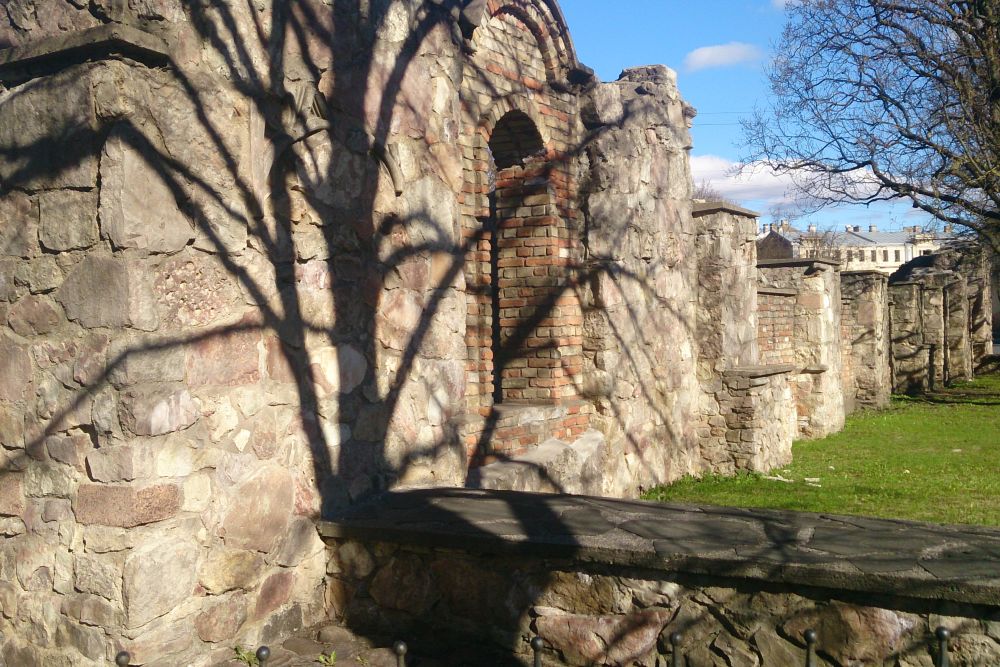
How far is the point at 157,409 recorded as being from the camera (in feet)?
9.64

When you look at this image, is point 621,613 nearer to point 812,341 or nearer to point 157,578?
point 157,578

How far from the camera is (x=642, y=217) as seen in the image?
7.20 m

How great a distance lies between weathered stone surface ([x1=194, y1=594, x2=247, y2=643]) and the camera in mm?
3088

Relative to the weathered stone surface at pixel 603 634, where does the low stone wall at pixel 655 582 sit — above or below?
above

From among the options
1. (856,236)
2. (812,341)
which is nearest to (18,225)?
(812,341)

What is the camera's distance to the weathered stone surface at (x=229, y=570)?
3119 mm

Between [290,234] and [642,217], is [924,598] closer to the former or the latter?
[290,234]

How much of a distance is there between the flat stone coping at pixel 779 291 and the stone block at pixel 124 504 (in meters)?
8.96

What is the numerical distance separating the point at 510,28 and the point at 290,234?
3579 mm

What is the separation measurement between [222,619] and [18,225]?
1621 mm

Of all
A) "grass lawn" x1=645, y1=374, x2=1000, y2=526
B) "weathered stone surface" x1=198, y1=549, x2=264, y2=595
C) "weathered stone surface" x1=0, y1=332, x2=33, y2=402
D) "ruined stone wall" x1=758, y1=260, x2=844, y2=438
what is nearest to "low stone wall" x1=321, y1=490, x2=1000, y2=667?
"weathered stone surface" x1=198, y1=549, x2=264, y2=595

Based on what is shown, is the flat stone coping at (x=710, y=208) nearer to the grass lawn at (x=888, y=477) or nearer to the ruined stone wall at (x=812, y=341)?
the grass lawn at (x=888, y=477)

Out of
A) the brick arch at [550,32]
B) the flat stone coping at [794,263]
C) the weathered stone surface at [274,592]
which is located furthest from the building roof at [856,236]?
the weathered stone surface at [274,592]

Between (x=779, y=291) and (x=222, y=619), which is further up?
(x=779, y=291)
